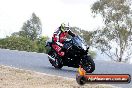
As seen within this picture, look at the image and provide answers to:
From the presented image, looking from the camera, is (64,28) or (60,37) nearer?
(64,28)

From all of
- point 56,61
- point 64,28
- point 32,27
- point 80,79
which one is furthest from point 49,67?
point 32,27

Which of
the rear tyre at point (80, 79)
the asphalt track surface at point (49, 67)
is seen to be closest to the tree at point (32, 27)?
the asphalt track surface at point (49, 67)

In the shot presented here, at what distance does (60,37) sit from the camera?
1406 centimetres

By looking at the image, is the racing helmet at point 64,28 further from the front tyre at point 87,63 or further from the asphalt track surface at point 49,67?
the asphalt track surface at point 49,67

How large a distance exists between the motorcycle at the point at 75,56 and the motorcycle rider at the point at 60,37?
15 cm

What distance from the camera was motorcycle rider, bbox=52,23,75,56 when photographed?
45.3ft

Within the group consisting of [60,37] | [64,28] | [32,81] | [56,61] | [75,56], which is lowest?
[32,81]

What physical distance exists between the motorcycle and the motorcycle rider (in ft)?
0.48

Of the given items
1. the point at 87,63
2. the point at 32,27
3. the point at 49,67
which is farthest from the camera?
the point at 32,27

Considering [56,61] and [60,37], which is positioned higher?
[60,37]

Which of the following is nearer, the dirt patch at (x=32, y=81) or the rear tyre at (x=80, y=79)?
the rear tyre at (x=80, y=79)

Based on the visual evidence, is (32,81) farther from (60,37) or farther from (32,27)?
(32,27)

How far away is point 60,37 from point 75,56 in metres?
0.82

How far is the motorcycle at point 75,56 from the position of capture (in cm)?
1312
